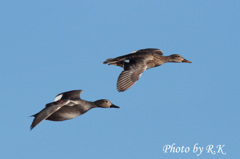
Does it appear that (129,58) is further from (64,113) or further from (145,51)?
(64,113)

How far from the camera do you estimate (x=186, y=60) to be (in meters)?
16.3

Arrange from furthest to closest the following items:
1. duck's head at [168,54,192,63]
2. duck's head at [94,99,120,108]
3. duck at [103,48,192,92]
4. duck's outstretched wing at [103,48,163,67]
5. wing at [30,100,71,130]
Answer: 1. duck's head at [168,54,192,63]
2. duck's outstretched wing at [103,48,163,67]
3. duck's head at [94,99,120,108]
4. duck at [103,48,192,92]
5. wing at [30,100,71,130]

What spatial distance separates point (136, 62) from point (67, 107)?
232cm

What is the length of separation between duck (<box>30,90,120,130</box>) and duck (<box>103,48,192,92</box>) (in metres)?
0.92

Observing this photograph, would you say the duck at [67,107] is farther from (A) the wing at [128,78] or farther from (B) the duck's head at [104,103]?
(A) the wing at [128,78]

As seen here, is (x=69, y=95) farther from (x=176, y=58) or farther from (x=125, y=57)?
(x=176, y=58)

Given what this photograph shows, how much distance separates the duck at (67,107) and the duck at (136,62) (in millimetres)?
920

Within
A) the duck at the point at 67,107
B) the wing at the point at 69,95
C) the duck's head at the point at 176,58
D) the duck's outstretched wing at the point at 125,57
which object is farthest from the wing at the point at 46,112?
the duck's head at the point at 176,58

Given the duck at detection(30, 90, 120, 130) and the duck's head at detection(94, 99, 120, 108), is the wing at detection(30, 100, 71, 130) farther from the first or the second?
the duck's head at detection(94, 99, 120, 108)

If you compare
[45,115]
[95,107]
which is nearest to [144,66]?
[95,107]

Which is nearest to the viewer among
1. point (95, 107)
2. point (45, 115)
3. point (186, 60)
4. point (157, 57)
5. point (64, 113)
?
point (45, 115)

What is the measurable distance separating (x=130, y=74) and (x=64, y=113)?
6.45 ft

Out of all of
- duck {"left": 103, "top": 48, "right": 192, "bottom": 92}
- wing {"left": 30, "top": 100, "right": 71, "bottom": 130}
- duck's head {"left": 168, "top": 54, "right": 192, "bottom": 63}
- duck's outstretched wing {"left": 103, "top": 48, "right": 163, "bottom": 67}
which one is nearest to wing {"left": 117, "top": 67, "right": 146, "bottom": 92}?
duck {"left": 103, "top": 48, "right": 192, "bottom": 92}

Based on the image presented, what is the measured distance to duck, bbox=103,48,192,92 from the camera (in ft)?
44.1
